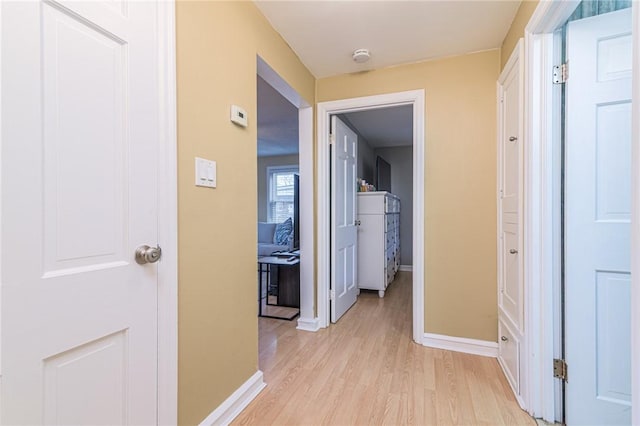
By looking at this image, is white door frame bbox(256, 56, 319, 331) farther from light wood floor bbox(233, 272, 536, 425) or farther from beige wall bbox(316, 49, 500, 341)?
beige wall bbox(316, 49, 500, 341)

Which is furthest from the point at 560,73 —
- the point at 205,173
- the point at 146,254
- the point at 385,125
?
the point at 385,125

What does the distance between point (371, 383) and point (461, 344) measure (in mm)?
855

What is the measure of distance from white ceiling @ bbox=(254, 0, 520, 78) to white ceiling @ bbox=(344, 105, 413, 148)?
953mm

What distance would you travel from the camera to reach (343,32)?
6.40 feet

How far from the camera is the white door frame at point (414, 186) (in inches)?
90.7

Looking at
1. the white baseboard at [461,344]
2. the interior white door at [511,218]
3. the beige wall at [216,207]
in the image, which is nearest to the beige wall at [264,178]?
the beige wall at [216,207]

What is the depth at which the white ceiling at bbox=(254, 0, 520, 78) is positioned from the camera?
1.71m

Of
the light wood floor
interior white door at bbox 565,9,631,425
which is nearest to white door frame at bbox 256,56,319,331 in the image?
the light wood floor

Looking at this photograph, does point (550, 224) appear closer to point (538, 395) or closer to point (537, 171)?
point (537, 171)

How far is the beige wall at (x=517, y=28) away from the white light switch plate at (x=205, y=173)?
1.75 meters

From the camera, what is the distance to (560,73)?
1416 millimetres

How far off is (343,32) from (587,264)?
6.18 ft

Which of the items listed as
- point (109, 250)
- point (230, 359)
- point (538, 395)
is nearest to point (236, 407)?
point (230, 359)

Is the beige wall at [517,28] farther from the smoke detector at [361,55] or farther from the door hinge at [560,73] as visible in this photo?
the smoke detector at [361,55]
